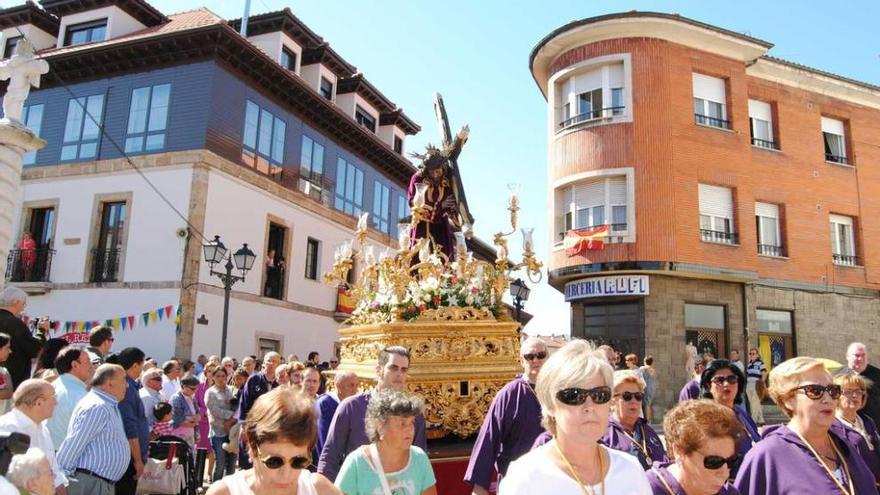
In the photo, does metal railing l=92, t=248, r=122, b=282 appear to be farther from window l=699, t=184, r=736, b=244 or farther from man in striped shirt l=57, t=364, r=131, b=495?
window l=699, t=184, r=736, b=244

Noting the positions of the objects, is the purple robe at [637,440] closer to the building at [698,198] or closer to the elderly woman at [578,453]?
the elderly woman at [578,453]

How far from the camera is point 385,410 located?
351cm

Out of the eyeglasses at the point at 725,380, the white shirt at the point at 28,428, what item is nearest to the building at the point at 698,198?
the eyeglasses at the point at 725,380

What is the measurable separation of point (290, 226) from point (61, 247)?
689 cm

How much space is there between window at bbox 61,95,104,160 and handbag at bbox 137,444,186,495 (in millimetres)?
15915

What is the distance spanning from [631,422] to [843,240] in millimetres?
21221

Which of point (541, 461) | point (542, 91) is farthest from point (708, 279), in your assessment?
point (541, 461)

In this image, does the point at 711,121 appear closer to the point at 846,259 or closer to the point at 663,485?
the point at 846,259

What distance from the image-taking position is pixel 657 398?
1709 cm

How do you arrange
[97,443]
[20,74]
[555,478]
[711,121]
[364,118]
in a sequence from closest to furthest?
[555,478] → [97,443] → [20,74] → [711,121] → [364,118]

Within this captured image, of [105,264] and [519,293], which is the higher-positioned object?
[105,264]

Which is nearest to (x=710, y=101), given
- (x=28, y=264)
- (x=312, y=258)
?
(x=312, y=258)

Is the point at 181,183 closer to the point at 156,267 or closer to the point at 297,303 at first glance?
the point at 156,267

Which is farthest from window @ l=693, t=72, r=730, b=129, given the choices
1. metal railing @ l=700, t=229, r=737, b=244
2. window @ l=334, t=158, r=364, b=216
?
window @ l=334, t=158, r=364, b=216
